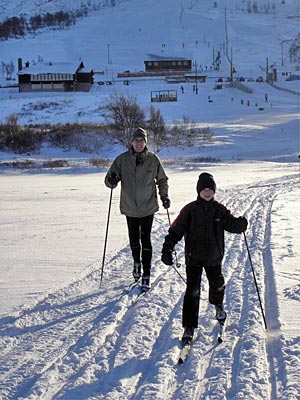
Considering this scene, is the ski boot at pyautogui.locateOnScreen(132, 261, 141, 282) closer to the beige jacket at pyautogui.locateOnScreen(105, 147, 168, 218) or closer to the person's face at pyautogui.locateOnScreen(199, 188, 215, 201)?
the beige jacket at pyautogui.locateOnScreen(105, 147, 168, 218)

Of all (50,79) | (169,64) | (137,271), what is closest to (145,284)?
(137,271)

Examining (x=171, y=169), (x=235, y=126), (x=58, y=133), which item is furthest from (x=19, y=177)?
(x=235, y=126)

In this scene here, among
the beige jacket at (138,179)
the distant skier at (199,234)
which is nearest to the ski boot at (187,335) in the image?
the distant skier at (199,234)

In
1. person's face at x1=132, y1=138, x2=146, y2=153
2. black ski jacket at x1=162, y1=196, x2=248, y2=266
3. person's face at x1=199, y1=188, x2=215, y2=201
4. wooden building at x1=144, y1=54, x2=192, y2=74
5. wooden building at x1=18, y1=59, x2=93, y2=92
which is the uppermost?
wooden building at x1=144, y1=54, x2=192, y2=74

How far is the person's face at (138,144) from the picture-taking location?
19.2 feet

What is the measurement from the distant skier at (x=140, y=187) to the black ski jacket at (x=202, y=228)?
1487mm

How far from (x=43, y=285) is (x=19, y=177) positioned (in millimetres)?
15776

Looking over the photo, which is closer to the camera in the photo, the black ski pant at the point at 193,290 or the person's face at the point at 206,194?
the person's face at the point at 206,194

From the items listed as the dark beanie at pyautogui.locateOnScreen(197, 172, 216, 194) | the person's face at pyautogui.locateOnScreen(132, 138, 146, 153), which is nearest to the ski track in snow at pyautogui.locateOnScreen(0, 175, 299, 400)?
the dark beanie at pyautogui.locateOnScreen(197, 172, 216, 194)

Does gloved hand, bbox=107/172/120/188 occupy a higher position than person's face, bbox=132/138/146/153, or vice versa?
person's face, bbox=132/138/146/153

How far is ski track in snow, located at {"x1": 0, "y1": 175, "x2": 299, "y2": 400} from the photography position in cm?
389

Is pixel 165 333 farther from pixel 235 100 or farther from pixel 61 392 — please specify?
pixel 235 100

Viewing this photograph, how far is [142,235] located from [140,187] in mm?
561

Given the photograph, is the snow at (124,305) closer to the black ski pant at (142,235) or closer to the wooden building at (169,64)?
the black ski pant at (142,235)
